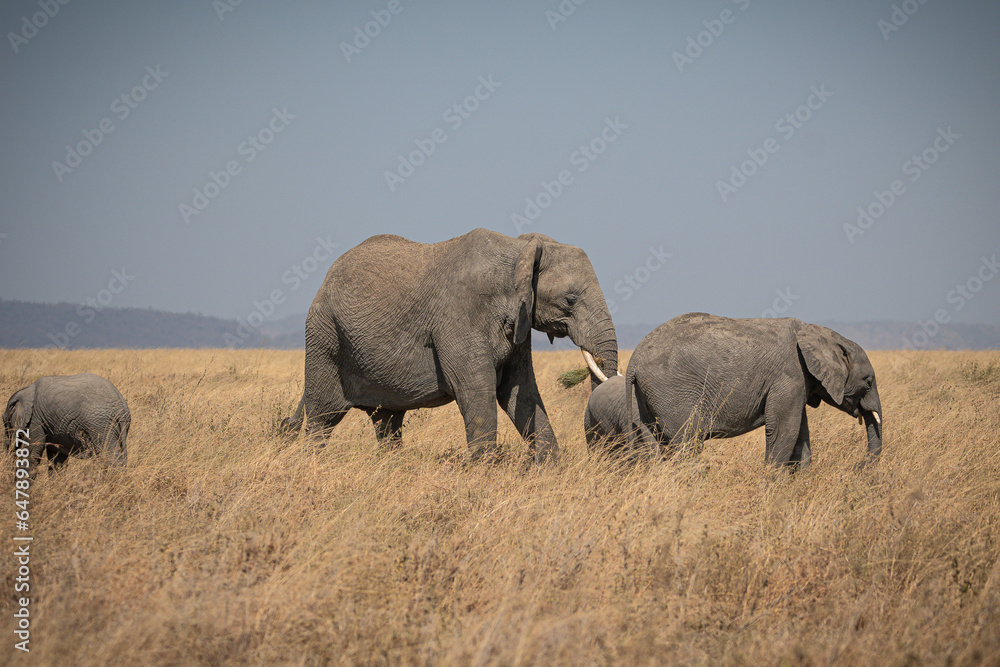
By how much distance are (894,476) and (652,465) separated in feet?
7.43

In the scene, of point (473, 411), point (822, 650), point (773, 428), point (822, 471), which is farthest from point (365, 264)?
point (822, 650)

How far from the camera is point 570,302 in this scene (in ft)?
22.3

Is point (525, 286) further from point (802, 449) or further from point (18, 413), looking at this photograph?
point (18, 413)

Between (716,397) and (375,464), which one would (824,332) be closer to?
(716,397)

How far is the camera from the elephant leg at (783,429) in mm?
6586

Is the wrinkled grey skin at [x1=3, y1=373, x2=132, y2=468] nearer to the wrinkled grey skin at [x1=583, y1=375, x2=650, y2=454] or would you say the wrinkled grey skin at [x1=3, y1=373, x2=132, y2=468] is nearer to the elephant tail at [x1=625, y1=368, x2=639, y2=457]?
the wrinkled grey skin at [x1=583, y1=375, x2=650, y2=454]

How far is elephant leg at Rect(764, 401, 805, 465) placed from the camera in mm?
6586

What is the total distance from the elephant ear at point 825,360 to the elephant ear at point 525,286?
2462 mm

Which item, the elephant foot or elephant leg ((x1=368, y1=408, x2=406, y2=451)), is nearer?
the elephant foot

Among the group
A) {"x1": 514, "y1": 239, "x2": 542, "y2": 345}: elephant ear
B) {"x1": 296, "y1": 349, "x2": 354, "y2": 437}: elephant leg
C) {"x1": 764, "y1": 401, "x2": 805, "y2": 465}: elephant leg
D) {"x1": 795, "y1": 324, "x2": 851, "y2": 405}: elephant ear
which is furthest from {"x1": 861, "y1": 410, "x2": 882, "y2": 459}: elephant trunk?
{"x1": 296, "y1": 349, "x2": 354, "y2": 437}: elephant leg

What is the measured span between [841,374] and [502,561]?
13.2 ft

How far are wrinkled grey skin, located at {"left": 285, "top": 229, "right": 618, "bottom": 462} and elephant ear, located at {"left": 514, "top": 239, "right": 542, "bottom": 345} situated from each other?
0.03 ft

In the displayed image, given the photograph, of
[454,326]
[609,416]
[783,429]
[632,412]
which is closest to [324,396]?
[454,326]

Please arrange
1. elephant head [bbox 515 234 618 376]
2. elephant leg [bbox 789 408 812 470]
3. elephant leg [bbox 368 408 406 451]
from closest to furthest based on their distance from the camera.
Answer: elephant head [bbox 515 234 618 376] < elephant leg [bbox 789 408 812 470] < elephant leg [bbox 368 408 406 451]
